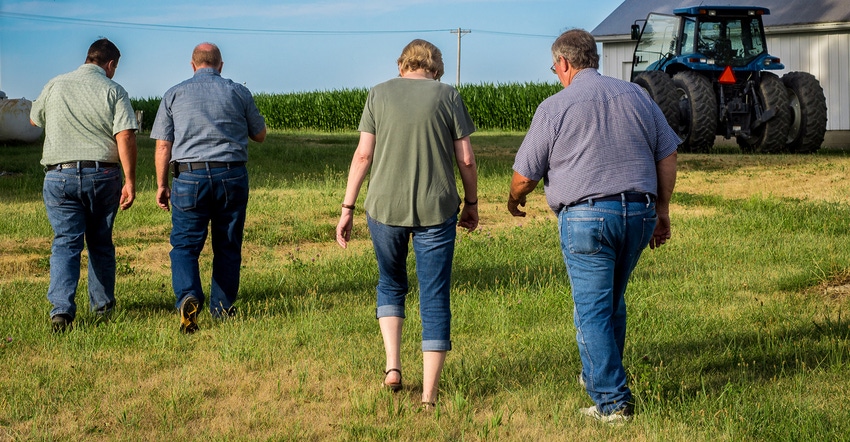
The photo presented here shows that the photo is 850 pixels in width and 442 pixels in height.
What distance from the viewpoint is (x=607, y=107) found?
441 cm

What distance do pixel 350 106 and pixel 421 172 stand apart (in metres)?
45.4

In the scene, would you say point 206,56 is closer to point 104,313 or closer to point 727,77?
point 104,313

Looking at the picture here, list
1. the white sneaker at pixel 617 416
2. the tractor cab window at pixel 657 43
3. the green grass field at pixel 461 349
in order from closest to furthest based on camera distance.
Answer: the white sneaker at pixel 617 416, the green grass field at pixel 461 349, the tractor cab window at pixel 657 43

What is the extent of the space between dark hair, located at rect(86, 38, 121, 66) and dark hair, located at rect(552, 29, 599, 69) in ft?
12.0

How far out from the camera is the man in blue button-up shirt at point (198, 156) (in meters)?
6.54

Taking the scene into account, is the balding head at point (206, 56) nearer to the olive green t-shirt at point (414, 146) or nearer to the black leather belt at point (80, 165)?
the black leather belt at point (80, 165)

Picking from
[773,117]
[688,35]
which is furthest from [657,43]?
[773,117]

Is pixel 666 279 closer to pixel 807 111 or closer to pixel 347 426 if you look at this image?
pixel 347 426

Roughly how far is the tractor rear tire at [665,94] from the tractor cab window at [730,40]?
2102mm

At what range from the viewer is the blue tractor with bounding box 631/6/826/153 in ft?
66.3

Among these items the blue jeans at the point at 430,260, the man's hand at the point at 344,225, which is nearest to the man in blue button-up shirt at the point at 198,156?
the man's hand at the point at 344,225

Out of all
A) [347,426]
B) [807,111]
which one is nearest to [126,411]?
[347,426]

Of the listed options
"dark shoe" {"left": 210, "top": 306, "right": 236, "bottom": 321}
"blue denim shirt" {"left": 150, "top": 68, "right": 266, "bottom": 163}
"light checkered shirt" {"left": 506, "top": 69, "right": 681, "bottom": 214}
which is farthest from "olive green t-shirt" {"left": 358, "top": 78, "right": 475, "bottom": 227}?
"dark shoe" {"left": 210, "top": 306, "right": 236, "bottom": 321}

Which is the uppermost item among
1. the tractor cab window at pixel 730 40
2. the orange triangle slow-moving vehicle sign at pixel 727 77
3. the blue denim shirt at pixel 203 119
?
the tractor cab window at pixel 730 40
